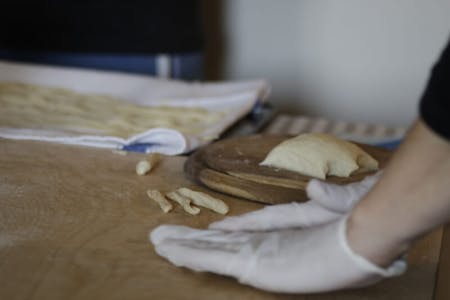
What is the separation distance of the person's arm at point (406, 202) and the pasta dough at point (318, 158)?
0.86 feet

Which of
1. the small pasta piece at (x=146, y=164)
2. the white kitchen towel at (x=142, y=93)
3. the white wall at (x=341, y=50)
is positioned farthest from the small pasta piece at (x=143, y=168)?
the white wall at (x=341, y=50)

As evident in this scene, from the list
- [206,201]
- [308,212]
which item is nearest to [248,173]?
[206,201]

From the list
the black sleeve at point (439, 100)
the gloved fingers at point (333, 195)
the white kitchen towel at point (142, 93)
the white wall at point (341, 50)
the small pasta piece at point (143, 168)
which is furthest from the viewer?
the white wall at point (341, 50)

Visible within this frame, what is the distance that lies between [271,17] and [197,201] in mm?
1556

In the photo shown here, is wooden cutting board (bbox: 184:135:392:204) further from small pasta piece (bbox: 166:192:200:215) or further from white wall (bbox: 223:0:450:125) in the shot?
white wall (bbox: 223:0:450:125)

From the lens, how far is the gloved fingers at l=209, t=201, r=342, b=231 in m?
0.64

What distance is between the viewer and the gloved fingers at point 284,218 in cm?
64

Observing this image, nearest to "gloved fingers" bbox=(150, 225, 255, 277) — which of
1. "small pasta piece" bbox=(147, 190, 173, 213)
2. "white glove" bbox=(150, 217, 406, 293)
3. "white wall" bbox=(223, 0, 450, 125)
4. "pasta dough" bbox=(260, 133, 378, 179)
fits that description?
"white glove" bbox=(150, 217, 406, 293)

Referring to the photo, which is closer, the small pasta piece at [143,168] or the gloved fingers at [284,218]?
the gloved fingers at [284,218]

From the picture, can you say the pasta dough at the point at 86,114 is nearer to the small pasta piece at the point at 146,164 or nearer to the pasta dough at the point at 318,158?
the small pasta piece at the point at 146,164

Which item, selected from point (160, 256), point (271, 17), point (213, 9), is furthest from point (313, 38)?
point (160, 256)

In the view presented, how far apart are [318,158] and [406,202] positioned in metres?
0.29

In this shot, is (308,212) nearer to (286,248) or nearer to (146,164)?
(286,248)

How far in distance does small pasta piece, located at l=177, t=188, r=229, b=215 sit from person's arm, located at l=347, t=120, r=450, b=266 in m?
0.24
